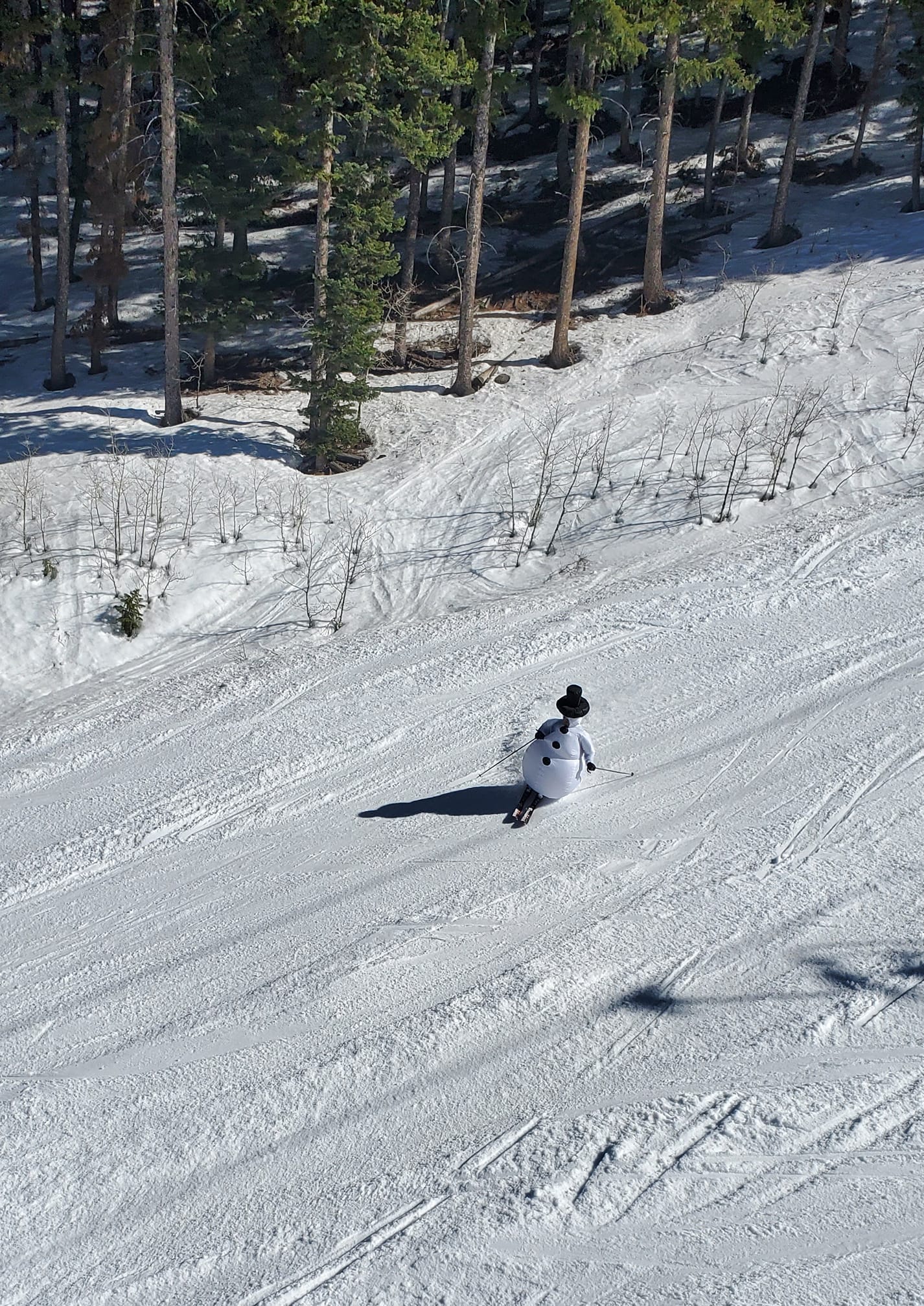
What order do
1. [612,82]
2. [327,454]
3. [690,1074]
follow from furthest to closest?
1. [612,82]
2. [327,454]
3. [690,1074]

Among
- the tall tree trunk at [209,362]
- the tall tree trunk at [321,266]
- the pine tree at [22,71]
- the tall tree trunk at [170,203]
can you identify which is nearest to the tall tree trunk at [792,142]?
the tall tree trunk at [321,266]

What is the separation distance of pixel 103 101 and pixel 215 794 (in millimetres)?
21540

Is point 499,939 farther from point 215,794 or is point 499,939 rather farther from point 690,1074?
point 215,794

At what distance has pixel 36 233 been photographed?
28.3m

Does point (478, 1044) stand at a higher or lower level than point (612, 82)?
lower

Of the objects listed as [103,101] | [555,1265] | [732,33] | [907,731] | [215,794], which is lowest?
[215,794]

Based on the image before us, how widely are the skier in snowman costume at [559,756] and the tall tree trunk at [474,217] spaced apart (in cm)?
1315

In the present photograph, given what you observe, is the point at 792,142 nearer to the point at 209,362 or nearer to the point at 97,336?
the point at 209,362

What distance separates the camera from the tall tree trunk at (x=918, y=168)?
25.0m

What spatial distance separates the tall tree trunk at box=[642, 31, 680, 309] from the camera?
2111cm

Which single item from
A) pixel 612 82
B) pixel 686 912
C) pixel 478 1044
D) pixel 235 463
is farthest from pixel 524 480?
pixel 612 82

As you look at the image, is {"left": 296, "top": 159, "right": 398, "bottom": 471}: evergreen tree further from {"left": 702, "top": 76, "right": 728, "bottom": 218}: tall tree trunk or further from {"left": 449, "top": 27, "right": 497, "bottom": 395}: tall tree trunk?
{"left": 702, "top": 76, "right": 728, "bottom": 218}: tall tree trunk

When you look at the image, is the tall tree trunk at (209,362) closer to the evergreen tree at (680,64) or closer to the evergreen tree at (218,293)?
the evergreen tree at (218,293)

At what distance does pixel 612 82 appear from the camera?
39.0m
